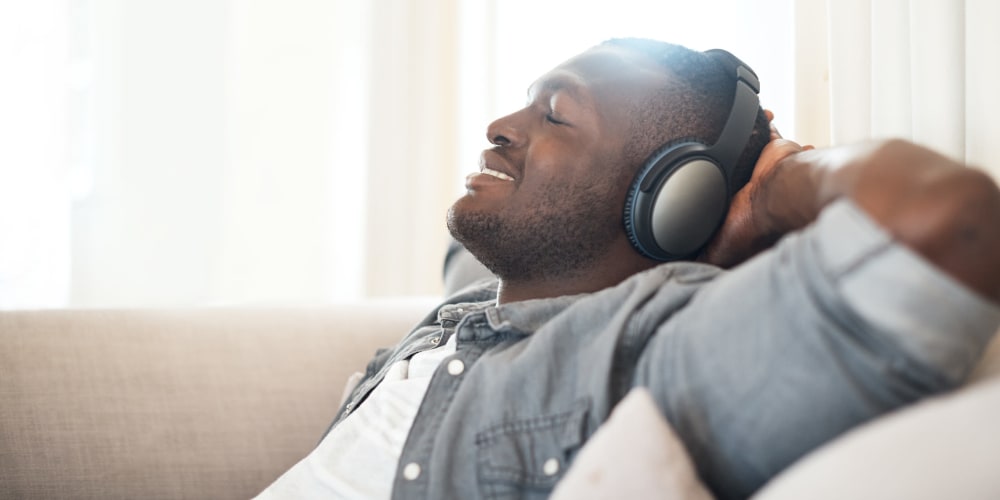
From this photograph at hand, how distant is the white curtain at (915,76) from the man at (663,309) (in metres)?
0.17

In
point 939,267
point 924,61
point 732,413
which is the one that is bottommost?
point 732,413

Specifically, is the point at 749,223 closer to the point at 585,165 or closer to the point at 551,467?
the point at 585,165

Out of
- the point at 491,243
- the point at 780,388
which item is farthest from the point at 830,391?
the point at 491,243

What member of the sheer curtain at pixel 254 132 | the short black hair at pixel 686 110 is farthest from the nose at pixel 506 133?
the sheer curtain at pixel 254 132

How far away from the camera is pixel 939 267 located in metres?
0.59

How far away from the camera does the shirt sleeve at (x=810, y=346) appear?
1.89 ft

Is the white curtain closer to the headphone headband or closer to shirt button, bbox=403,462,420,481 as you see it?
the headphone headband

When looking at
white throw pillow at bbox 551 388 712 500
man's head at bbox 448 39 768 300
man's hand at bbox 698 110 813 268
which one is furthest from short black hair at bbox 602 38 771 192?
white throw pillow at bbox 551 388 712 500

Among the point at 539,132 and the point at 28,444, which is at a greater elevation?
the point at 539,132

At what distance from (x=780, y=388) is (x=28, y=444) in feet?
3.40

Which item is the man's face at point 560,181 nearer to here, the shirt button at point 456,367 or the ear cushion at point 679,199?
the ear cushion at point 679,199

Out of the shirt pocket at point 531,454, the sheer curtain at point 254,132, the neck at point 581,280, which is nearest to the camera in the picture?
the shirt pocket at point 531,454

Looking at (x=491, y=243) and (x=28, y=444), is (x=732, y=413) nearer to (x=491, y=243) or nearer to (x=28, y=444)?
(x=491, y=243)

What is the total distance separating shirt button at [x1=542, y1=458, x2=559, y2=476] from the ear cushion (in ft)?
1.09
